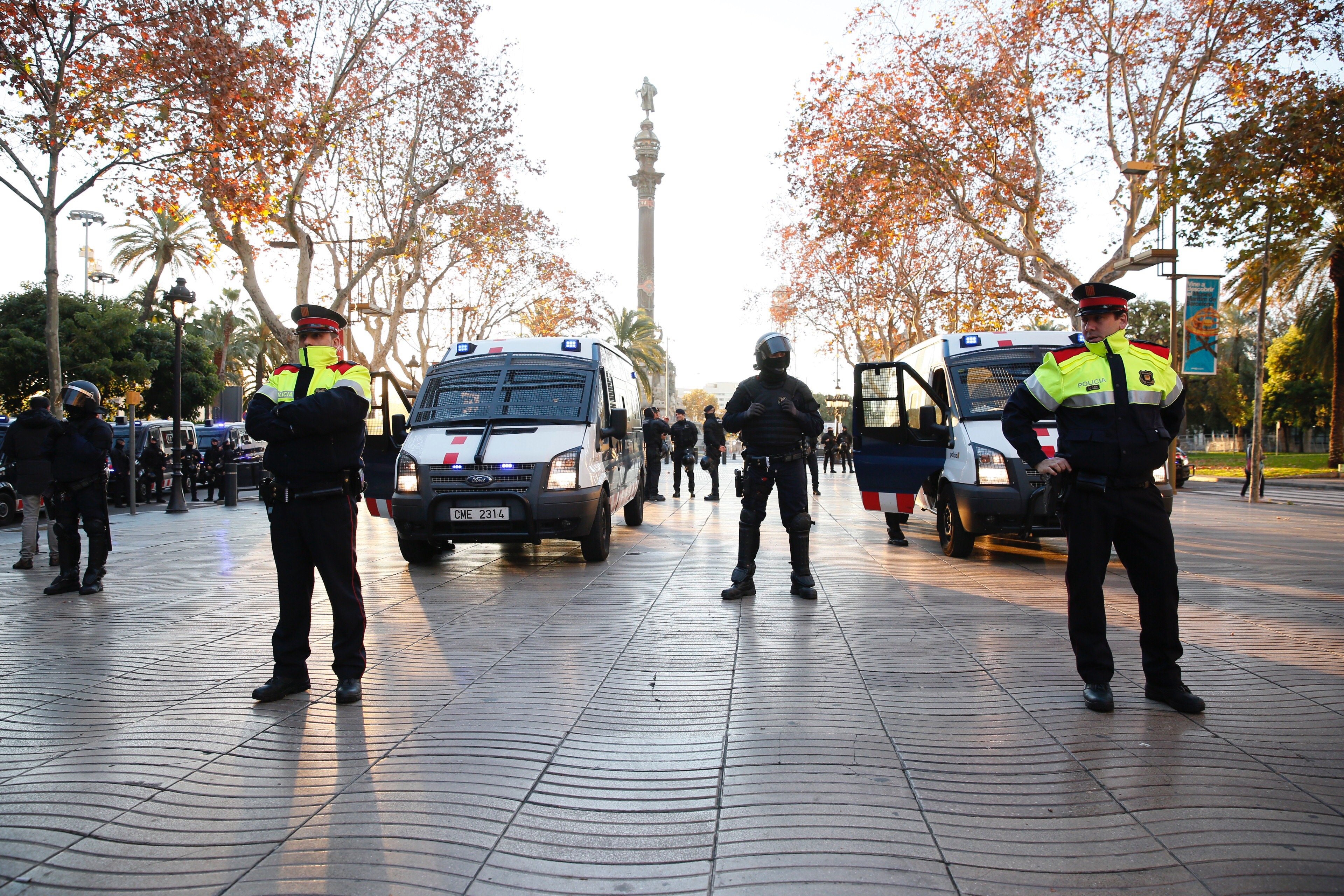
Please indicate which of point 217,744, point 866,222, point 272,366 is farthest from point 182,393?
point 217,744

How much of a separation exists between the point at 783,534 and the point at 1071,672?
7610mm

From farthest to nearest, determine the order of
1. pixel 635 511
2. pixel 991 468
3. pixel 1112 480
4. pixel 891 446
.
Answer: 1. pixel 635 511
2. pixel 891 446
3. pixel 991 468
4. pixel 1112 480

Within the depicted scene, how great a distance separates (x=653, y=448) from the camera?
1808 centimetres

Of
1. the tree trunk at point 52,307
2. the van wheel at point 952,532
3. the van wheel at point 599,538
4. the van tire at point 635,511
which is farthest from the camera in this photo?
the tree trunk at point 52,307

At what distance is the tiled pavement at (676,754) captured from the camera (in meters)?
2.73

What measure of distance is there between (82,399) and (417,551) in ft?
10.7

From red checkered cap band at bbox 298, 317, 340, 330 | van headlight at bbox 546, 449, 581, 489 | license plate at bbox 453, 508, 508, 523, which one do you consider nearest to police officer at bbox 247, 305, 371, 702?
red checkered cap band at bbox 298, 317, 340, 330

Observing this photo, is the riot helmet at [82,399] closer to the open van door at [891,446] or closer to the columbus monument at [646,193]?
the open van door at [891,446]

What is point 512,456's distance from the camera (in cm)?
891

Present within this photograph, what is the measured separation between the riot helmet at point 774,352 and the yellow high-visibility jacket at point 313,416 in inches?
132

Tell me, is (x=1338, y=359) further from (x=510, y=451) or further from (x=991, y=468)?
(x=510, y=451)

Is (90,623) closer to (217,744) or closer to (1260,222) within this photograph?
(217,744)

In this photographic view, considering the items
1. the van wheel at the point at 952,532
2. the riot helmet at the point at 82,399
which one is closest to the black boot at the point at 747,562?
the van wheel at the point at 952,532

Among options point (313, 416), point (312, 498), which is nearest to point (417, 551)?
point (312, 498)
